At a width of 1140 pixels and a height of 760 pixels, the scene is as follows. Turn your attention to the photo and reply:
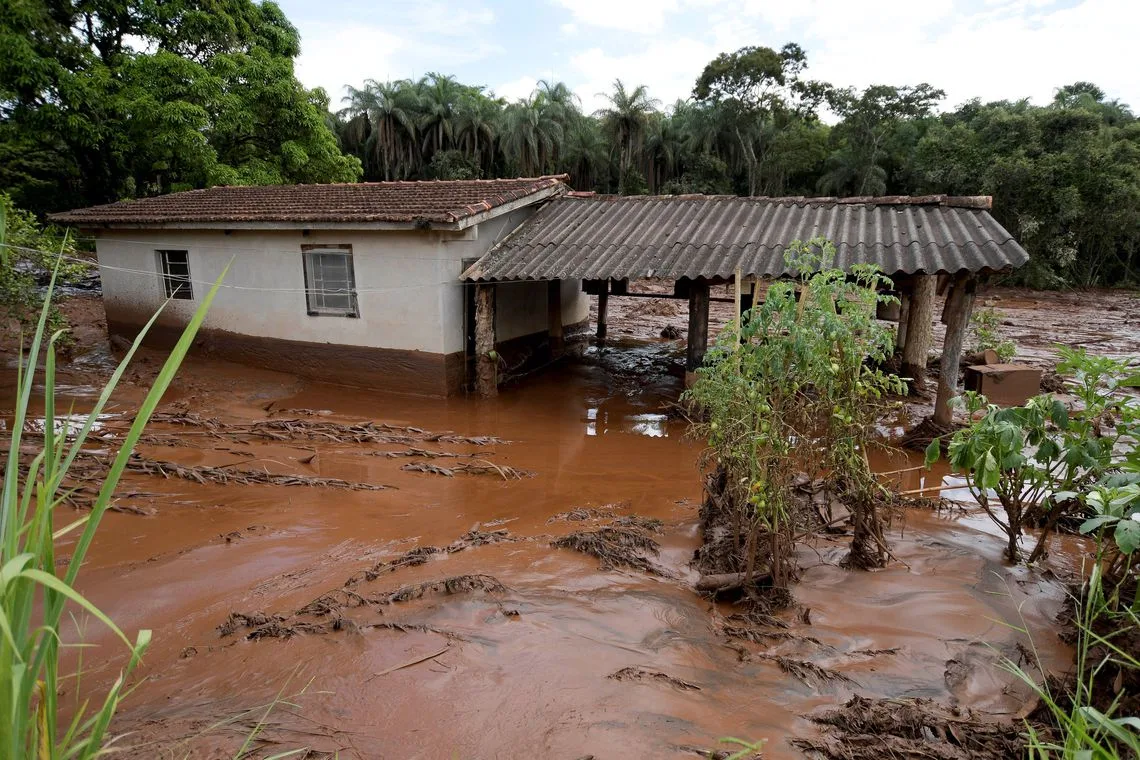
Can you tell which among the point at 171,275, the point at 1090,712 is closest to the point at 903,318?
the point at 1090,712

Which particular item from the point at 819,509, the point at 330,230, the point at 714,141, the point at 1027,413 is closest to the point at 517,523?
the point at 819,509

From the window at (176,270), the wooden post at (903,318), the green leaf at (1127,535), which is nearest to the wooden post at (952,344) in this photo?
the wooden post at (903,318)

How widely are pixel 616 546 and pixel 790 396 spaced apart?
1939mm

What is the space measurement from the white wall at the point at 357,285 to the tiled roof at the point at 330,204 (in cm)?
40

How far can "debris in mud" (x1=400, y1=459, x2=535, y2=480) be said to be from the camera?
7371 millimetres

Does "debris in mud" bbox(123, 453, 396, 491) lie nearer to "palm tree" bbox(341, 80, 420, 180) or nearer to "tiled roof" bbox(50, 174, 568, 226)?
"tiled roof" bbox(50, 174, 568, 226)

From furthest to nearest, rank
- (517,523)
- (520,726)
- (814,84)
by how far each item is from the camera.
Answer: (814,84), (517,523), (520,726)

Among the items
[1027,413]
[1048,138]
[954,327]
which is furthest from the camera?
[1048,138]

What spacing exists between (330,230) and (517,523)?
6.63 m

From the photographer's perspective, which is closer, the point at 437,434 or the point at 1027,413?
the point at 1027,413

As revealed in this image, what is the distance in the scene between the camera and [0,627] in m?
0.96

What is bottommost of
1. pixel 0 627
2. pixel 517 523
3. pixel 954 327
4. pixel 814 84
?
pixel 517 523

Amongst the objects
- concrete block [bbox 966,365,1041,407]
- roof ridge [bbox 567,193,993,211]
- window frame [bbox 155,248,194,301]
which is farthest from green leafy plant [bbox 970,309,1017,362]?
window frame [bbox 155,248,194,301]

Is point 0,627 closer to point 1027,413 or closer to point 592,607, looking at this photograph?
point 592,607
